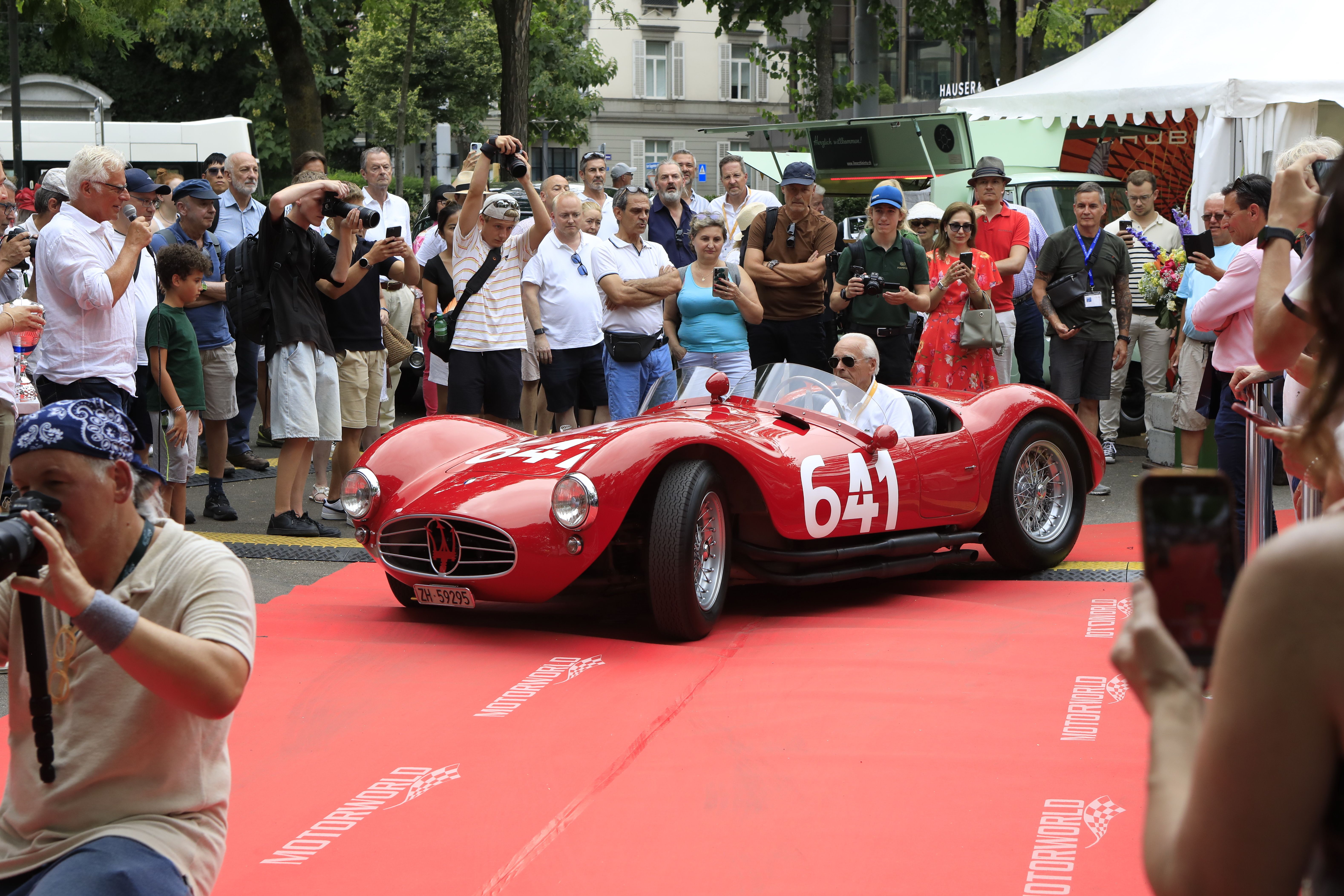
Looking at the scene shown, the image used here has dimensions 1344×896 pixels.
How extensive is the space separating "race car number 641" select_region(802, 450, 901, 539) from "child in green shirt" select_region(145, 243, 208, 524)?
3.46m

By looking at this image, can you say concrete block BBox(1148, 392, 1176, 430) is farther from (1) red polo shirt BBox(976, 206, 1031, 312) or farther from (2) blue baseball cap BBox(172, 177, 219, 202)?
(2) blue baseball cap BBox(172, 177, 219, 202)

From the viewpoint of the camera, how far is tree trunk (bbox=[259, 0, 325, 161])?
46.2 ft

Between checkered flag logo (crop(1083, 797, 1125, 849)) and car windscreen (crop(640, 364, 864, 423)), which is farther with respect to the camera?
car windscreen (crop(640, 364, 864, 423))

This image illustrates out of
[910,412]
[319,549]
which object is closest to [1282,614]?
[910,412]

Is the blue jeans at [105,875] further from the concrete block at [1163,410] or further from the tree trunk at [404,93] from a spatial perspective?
the tree trunk at [404,93]

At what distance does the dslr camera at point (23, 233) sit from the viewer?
666 centimetres

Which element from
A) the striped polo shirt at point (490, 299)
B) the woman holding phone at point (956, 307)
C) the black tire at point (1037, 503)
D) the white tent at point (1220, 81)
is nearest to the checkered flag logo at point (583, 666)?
the black tire at point (1037, 503)

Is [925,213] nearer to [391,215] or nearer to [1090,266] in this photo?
[1090,266]

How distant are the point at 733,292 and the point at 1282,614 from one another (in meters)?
7.29

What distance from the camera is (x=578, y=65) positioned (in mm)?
42406

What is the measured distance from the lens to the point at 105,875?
2320mm

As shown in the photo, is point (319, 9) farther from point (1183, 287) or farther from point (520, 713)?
point (520, 713)

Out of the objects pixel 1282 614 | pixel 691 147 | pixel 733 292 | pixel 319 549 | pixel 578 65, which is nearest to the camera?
pixel 1282 614

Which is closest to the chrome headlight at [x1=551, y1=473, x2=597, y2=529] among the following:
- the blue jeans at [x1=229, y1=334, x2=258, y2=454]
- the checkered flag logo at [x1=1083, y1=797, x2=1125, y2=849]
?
the checkered flag logo at [x1=1083, y1=797, x2=1125, y2=849]
